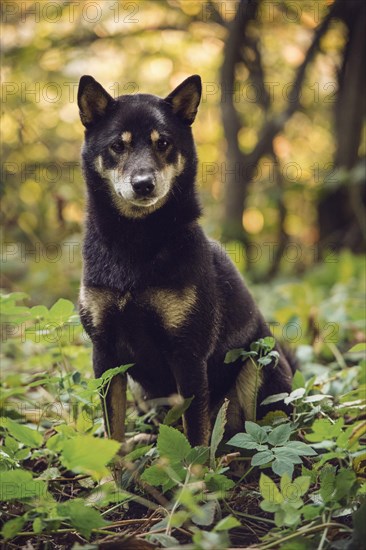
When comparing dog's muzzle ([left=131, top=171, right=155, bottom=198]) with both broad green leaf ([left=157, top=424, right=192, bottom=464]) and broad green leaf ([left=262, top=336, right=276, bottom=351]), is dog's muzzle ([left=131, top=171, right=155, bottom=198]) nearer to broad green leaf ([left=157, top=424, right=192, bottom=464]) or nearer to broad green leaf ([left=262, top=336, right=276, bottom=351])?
broad green leaf ([left=262, top=336, right=276, bottom=351])

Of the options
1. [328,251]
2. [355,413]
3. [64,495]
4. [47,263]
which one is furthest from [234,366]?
[328,251]

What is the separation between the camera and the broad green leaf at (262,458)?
7.54 ft

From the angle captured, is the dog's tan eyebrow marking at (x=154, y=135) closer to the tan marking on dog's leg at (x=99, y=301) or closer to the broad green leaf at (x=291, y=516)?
the tan marking on dog's leg at (x=99, y=301)

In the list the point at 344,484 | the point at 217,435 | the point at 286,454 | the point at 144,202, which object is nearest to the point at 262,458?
the point at 286,454

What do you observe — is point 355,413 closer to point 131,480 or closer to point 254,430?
point 254,430

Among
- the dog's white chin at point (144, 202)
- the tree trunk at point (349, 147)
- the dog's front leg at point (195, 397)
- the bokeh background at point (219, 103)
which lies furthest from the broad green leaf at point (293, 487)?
the tree trunk at point (349, 147)

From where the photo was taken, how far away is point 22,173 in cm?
776

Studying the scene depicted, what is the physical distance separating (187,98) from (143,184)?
0.60m

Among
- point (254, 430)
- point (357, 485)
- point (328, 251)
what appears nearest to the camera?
point (357, 485)

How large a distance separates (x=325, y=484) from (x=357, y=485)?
106 millimetres

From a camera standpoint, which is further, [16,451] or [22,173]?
[22,173]

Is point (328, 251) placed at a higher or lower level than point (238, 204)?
lower

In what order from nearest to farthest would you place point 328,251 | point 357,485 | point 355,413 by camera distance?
1. point 357,485
2. point 355,413
3. point 328,251

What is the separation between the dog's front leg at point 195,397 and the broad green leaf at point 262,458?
52 centimetres
